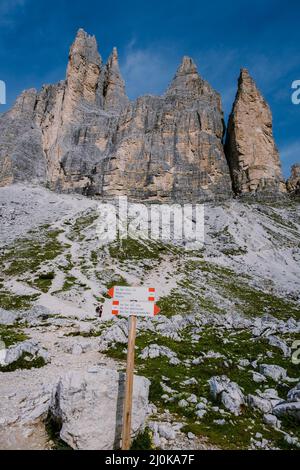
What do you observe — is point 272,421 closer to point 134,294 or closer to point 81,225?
point 134,294

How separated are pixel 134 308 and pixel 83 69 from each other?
184809 mm

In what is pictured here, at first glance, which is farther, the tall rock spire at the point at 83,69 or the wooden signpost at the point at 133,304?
the tall rock spire at the point at 83,69

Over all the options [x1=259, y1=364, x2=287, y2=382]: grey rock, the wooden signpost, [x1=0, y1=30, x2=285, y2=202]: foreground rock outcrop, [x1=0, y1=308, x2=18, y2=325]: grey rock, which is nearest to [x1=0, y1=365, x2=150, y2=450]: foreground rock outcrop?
the wooden signpost

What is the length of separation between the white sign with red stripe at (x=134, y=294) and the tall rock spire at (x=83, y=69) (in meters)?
163

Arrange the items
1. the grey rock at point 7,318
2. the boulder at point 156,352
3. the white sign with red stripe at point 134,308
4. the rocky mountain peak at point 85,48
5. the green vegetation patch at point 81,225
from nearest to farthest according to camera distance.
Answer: the white sign with red stripe at point 134,308 → the boulder at point 156,352 → the grey rock at point 7,318 → the green vegetation patch at point 81,225 → the rocky mountain peak at point 85,48

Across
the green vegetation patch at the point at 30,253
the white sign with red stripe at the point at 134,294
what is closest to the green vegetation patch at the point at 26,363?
the white sign with red stripe at the point at 134,294

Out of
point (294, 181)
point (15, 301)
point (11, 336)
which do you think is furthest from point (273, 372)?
point (294, 181)

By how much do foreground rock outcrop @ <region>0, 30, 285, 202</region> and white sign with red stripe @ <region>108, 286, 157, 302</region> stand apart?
114m

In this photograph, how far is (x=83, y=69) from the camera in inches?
6634

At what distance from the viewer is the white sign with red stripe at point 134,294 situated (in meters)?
10.2

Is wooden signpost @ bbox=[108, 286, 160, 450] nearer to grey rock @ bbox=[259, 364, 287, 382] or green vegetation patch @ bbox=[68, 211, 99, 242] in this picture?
grey rock @ bbox=[259, 364, 287, 382]

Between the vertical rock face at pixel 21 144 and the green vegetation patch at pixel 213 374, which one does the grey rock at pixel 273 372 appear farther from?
the vertical rock face at pixel 21 144

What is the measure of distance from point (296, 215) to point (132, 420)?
113 metres

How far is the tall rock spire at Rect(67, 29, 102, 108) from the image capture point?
15960 centimetres
